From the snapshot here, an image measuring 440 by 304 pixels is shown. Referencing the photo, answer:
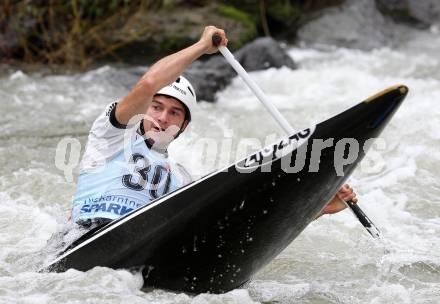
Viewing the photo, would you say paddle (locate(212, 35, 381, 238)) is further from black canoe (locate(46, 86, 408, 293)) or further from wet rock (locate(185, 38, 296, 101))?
wet rock (locate(185, 38, 296, 101))

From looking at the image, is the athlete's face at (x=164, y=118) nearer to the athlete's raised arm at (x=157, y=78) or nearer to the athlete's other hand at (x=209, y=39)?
the athlete's raised arm at (x=157, y=78)

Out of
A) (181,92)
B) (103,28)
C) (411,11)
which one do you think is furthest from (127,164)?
(411,11)

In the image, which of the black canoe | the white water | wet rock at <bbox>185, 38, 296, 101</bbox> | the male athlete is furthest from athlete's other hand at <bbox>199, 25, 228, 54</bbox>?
wet rock at <bbox>185, 38, 296, 101</bbox>

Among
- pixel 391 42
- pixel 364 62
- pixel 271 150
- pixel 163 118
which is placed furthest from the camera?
pixel 391 42

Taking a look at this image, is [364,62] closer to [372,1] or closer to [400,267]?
[372,1]

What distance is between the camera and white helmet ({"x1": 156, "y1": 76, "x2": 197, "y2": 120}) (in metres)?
5.00

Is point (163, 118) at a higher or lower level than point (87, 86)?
→ higher

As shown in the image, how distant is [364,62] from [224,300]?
815 cm

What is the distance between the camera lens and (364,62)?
12125mm

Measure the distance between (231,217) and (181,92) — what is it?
106 cm

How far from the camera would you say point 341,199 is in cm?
484

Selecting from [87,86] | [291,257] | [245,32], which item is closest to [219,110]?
[87,86]

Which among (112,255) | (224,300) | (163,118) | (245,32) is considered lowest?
(245,32)

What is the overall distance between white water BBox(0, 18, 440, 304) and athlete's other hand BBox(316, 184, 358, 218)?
21.0 inches
